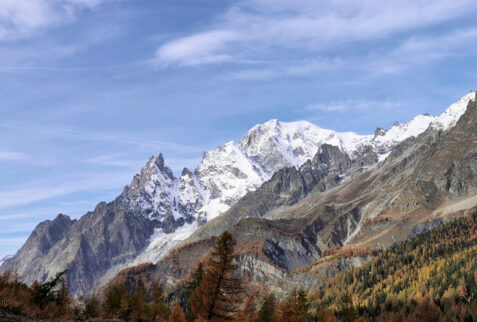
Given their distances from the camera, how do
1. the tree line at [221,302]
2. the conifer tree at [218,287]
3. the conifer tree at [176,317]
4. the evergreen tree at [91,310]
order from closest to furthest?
the conifer tree at [218,287] < the tree line at [221,302] < the evergreen tree at [91,310] < the conifer tree at [176,317]

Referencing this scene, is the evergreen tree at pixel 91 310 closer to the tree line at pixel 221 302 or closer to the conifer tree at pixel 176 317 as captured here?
the tree line at pixel 221 302

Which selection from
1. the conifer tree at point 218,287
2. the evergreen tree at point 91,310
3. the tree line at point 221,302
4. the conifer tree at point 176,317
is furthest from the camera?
Answer: the conifer tree at point 176,317

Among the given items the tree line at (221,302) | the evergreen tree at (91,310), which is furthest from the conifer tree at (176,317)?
the evergreen tree at (91,310)

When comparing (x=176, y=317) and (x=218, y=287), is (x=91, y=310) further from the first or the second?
(x=218, y=287)

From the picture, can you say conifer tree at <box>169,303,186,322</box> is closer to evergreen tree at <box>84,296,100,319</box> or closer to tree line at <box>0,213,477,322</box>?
tree line at <box>0,213,477,322</box>

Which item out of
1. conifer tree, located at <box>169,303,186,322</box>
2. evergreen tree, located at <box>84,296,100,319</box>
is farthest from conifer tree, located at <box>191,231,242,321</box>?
conifer tree, located at <box>169,303,186,322</box>

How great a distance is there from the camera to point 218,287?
3981 cm

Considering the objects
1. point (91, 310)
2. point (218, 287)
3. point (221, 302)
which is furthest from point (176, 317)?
point (218, 287)

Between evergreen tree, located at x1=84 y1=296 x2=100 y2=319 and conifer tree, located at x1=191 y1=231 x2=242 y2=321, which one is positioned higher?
conifer tree, located at x1=191 y1=231 x2=242 y2=321

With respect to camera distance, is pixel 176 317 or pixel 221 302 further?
pixel 176 317

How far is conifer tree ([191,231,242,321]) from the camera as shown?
130ft

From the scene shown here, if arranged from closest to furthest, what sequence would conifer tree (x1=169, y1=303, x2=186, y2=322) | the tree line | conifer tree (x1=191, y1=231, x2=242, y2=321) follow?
conifer tree (x1=191, y1=231, x2=242, y2=321) < the tree line < conifer tree (x1=169, y1=303, x2=186, y2=322)

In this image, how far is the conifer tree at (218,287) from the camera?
3962cm

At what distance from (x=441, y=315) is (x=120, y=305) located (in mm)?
124084
